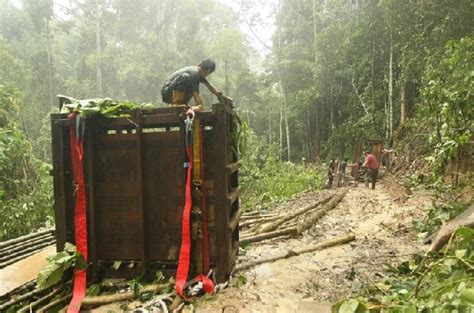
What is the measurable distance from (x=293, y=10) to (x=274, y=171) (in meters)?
16.6

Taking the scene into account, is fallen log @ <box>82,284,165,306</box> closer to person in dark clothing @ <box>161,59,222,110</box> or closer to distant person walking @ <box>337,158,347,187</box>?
person in dark clothing @ <box>161,59,222,110</box>

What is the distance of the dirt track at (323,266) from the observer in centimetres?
382

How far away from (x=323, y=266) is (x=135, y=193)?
9.26 feet

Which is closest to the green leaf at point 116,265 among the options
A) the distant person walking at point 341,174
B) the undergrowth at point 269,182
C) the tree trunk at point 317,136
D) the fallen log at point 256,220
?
the fallen log at point 256,220

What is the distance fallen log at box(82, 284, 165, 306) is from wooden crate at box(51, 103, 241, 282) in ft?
0.91

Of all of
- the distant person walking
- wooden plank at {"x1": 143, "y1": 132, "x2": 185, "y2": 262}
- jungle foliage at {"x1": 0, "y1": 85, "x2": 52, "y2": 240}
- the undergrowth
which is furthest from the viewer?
the distant person walking

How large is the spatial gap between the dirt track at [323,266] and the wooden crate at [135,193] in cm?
49

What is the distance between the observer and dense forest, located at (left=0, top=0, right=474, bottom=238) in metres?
14.5

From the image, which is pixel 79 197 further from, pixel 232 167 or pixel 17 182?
pixel 17 182

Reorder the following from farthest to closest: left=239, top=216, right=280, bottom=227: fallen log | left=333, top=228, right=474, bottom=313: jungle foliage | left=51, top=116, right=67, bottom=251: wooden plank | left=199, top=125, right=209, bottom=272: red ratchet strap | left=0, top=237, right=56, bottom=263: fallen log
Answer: left=239, top=216, right=280, bottom=227: fallen log, left=0, top=237, right=56, bottom=263: fallen log, left=51, top=116, right=67, bottom=251: wooden plank, left=199, top=125, right=209, bottom=272: red ratchet strap, left=333, top=228, right=474, bottom=313: jungle foliage

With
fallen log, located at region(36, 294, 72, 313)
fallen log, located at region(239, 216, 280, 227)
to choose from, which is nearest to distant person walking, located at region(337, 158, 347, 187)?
fallen log, located at region(239, 216, 280, 227)

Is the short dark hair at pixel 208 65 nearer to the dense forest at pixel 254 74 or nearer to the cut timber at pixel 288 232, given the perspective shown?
the cut timber at pixel 288 232

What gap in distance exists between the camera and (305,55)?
89.5 ft

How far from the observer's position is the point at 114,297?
3.87 meters
